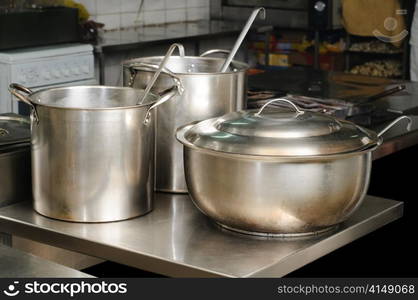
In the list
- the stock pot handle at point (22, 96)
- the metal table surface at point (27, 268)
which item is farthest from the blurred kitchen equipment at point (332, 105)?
the metal table surface at point (27, 268)

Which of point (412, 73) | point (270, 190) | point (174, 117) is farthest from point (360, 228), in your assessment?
point (412, 73)

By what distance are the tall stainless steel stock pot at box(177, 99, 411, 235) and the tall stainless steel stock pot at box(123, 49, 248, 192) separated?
0.20 meters

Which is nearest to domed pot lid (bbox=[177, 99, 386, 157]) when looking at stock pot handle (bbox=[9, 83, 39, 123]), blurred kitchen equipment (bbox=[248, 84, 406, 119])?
stock pot handle (bbox=[9, 83, 39, 123])

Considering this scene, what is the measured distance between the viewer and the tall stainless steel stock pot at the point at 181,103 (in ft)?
5.23

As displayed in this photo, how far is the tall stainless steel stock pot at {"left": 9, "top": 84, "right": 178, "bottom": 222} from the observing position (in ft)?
4.55

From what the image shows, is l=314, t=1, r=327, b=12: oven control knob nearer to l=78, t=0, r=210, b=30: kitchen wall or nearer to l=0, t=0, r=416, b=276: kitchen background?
l=0, t=0, r=416, b=276: kitchen background

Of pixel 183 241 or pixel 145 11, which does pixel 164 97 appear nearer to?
pixel 183 241

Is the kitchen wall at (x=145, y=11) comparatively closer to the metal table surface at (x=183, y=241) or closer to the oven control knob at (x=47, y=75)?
the oven control knob at (x=47, y=75)

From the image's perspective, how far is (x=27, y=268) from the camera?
1279mm

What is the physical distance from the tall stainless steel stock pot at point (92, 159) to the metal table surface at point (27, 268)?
148mm

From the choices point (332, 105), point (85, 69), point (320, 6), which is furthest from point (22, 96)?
point (320, 6)

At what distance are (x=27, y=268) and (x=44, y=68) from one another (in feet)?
10.6

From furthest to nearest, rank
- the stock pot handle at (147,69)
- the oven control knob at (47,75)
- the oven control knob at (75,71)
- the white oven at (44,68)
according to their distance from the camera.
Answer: the oven control knob at (75,71) → the oven control knob at (47,75) → the white oven at (44,68) → the stock pot handle at (147,69)

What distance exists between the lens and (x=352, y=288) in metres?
1.43
